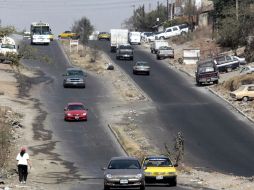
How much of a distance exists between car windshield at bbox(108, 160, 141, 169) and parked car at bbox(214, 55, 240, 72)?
179ft

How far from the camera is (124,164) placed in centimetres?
3177

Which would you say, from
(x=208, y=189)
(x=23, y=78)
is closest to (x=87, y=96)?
(x=23, y=78)

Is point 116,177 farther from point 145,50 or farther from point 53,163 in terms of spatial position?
point 145,50

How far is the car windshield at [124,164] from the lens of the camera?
31.5 metres

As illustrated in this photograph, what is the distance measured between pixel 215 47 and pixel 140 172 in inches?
3091

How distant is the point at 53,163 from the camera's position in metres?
43.3

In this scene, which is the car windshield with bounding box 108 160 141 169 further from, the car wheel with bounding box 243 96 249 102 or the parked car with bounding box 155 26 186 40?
the parked car with bounding box 155 26 186 40

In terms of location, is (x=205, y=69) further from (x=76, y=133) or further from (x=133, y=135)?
(x=133, y=135)

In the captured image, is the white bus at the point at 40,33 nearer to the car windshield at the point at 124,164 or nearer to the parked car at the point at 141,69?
the parked car at the point at 141,69

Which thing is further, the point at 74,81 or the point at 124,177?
the point at 74,81

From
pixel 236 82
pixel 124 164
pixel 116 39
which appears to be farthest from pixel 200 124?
pixel 116 39

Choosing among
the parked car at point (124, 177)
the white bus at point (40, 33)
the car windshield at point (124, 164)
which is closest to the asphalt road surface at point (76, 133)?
the car windshield at point (124, 164)

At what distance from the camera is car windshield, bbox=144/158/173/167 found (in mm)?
34125

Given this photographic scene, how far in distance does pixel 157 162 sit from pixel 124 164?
9.42 ft
